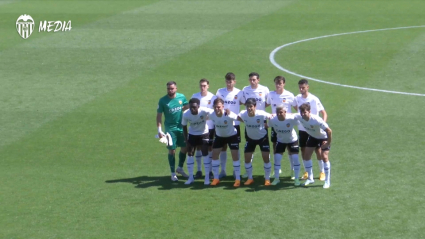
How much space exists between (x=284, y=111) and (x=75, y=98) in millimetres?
9327

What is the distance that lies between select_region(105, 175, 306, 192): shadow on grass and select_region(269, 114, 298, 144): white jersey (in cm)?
95

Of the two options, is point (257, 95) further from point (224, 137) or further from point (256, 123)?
point (224, 137)

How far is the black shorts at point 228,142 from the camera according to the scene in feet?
49.5

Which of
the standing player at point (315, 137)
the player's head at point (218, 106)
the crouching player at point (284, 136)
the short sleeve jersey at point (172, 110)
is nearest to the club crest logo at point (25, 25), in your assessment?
the short sleeve jersey at point (172, 110)

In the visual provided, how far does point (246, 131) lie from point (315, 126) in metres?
1.48

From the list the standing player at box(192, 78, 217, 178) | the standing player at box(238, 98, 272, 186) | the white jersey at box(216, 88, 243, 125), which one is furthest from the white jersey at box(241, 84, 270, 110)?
the standing player at box(238, 98, 272, 186)

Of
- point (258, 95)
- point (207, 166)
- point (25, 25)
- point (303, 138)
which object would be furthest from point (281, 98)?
point (25, 25)

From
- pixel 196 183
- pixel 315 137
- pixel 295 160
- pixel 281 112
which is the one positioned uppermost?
pixel 281 112

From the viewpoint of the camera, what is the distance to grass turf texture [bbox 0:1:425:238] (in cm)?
1312

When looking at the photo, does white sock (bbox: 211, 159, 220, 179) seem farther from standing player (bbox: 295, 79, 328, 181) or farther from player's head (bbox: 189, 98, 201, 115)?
standing player (bbox: 295, 79, 328, 181)

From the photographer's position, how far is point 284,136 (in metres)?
14.8

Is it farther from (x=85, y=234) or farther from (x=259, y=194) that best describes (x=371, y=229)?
(x=85, y=234)

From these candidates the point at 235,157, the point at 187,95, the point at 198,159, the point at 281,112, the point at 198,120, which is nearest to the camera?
the point at 281,112

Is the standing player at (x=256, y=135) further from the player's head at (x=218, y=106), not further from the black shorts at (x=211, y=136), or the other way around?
the black shorts at (x=211, y=136)
